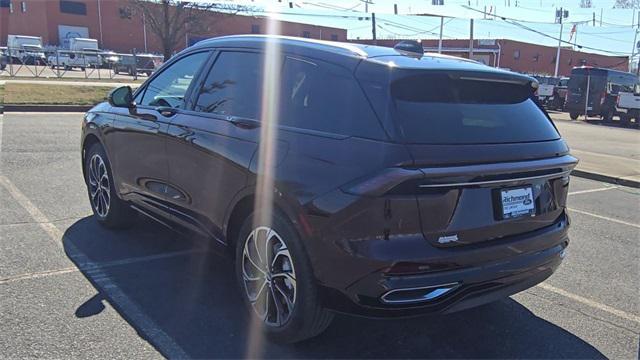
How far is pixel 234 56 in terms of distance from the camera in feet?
13.1

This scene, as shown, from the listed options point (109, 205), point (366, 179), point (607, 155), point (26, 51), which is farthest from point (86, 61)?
point (366, 179)

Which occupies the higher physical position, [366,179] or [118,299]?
[366,179]

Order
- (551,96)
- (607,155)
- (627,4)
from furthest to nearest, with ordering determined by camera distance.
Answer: (627,4)
(551,96)
(607,155)

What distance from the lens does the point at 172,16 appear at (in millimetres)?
21531

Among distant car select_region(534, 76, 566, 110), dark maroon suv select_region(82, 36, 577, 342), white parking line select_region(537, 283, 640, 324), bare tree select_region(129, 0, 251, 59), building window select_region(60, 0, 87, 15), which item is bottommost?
distant car select_region(534, 76, 566, 110)

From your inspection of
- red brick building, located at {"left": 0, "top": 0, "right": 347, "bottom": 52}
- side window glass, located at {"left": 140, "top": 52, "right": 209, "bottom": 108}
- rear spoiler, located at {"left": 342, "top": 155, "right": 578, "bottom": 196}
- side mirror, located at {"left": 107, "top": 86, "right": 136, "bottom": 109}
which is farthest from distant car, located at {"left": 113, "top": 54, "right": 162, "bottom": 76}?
rear spoiler, located at {"left": 342, "top": 155, "right": 578, "bottom": 196}

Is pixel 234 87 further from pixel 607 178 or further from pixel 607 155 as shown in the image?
pixel 607 155

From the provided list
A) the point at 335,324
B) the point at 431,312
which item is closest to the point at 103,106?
the point at 335,324

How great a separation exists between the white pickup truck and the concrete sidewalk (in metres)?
5.44

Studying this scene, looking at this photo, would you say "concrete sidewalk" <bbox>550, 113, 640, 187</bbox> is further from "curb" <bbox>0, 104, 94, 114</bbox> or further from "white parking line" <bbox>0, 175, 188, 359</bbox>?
"curb" <bbox>0, 104, 94, 114</bbox>

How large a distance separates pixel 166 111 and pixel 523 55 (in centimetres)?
6471

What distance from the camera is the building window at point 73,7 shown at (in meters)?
64.2

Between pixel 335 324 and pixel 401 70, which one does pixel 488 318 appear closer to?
pixel 335 324

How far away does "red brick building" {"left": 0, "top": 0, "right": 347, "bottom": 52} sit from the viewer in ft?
205
